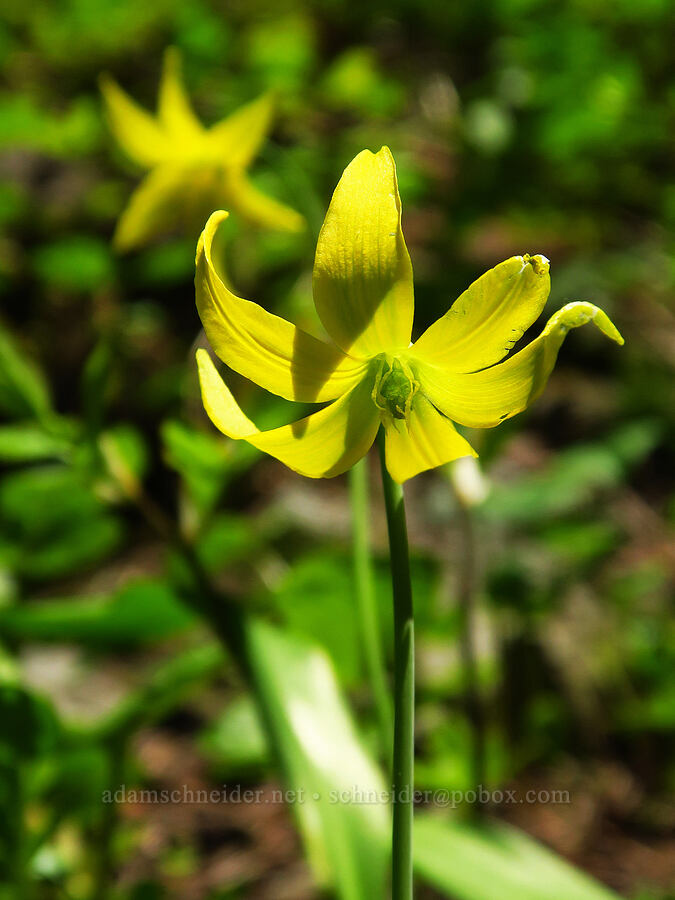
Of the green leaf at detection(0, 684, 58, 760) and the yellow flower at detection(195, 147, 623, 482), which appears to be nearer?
the yellow flower at detection(195, 147, 623, 482)

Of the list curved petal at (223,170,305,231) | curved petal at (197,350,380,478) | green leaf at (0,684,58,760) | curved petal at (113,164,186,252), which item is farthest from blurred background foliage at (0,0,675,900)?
curved petal at (197,350,380,478)

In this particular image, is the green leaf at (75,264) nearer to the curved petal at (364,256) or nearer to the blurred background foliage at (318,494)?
the blurred background foliage at (318,494)

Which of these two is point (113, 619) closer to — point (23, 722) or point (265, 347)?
point (23, 722)

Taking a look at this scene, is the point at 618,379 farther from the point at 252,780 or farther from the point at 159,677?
the point at 159,677

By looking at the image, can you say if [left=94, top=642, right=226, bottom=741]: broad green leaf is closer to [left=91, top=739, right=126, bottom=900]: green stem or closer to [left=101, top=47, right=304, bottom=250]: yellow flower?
[left=91, top=739, right=126, bottom=900]: green stem

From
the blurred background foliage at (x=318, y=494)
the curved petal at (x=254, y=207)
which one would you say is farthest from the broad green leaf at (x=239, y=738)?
the curved petal at (x=254, y=207)
